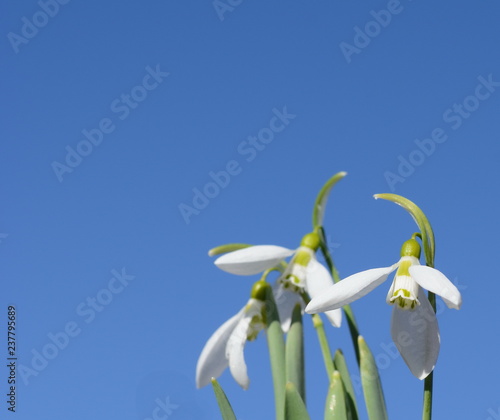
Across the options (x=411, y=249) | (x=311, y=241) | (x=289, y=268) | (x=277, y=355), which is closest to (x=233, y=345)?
(x=277, y=355)

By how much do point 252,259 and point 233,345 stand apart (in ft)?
0.83

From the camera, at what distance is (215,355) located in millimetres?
2082

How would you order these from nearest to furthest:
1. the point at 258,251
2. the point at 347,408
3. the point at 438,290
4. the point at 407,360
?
the point at 438,290 → the point at 407,360 → the point at 347,408 → the point at 258,251

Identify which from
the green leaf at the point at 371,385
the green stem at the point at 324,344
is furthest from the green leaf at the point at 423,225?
the green stem at the point at 324,344

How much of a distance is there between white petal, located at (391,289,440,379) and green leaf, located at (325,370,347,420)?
18 centimetres

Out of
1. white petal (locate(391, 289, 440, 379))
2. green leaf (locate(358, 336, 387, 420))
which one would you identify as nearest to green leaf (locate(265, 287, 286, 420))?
green leaf (locate(358, 336, 387, 420))

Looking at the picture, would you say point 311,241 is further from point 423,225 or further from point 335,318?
point 423,225

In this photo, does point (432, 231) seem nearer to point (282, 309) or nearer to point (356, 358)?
point (356, 358)

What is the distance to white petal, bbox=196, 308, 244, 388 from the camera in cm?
207

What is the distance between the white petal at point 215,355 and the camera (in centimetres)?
207

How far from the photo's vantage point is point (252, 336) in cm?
205

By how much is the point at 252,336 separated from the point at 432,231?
0.65m

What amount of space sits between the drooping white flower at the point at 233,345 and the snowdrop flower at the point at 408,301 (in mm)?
446

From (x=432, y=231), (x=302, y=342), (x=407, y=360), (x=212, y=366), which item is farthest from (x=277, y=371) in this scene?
(x=432, y=231)
